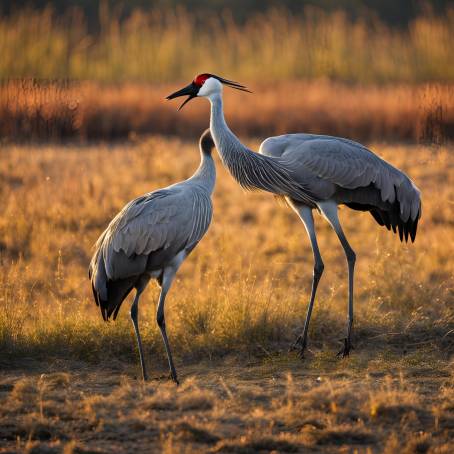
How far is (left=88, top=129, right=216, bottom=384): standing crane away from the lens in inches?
207

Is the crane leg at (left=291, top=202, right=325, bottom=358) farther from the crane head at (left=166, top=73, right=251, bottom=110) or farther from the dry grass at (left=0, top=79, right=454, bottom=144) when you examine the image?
the dry grass at (left=0, top=79, right=454, bottom=144)

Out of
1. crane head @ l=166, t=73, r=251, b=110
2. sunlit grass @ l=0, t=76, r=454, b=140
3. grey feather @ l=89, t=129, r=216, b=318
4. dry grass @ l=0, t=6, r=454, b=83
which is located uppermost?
dry grass @ l=0, t=6, r=454, b=83

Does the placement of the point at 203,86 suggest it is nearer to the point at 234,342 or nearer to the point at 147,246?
the point at 147,246

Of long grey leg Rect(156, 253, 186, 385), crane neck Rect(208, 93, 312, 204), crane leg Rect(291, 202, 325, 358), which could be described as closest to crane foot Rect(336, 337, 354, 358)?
crane leg Rect(291, 202, 325, 358)

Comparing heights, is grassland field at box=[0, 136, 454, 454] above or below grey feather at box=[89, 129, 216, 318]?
below

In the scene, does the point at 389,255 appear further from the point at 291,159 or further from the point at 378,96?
the point at 378,96

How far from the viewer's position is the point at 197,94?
5.98 meters

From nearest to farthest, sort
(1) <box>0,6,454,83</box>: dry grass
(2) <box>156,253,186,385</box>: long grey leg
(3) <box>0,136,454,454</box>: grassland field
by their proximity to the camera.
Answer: (3) <box>0,136,454,454</box>: grassland field
(2) <box>156,253,186,385</box>: long grey leg
(1) <box>0,6,454,83</box>: dry grass

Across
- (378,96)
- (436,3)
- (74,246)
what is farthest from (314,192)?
(436,3)

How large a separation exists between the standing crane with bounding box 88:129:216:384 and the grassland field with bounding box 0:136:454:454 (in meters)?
0.43

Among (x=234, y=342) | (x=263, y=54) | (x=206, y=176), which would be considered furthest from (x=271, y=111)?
(x=234, y=342)

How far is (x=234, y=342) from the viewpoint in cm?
573

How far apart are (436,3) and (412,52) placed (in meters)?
10.7

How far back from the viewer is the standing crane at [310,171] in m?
5.93
